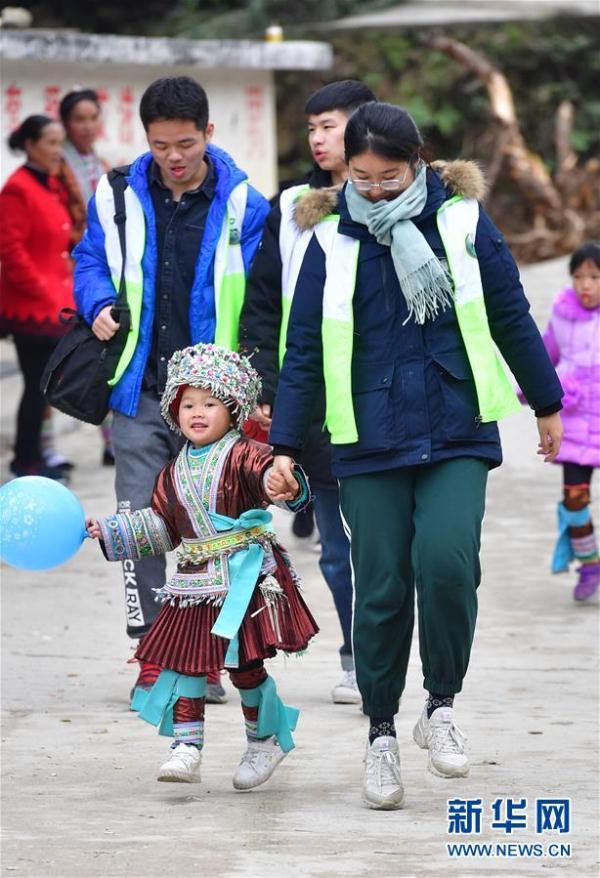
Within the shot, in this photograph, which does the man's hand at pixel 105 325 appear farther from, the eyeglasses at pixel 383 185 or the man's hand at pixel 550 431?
the man's hand at pixel 550 431

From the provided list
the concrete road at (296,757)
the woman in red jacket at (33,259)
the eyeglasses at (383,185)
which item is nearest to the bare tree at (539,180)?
the woman in red jacket at (33,259)

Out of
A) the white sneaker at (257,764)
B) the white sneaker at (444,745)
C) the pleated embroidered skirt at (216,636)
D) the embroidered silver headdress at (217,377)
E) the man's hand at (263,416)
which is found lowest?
the white sneaker at (257,764)

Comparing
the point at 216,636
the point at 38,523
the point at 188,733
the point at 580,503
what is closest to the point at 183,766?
the point at 188,733

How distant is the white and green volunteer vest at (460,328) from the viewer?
4934mm

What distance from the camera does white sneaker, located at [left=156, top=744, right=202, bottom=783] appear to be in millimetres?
5047

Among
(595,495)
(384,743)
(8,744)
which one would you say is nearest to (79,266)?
(8,744)

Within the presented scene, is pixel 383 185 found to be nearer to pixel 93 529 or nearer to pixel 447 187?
pixel 447 187

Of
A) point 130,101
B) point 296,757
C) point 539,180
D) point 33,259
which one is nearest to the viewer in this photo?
point 296,757

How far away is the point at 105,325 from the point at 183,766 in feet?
5.53

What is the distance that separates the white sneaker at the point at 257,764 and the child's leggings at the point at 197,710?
0.18ft

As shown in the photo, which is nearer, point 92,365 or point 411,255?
point 411,255

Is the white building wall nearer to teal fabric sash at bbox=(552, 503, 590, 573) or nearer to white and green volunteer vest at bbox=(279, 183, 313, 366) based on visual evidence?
teal fabric sash at bbox=(552, 503, 590, 573)

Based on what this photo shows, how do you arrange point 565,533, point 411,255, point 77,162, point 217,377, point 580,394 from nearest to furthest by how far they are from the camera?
point 411,255, point 217,377, point 580,394, point 565,533, point 77,162

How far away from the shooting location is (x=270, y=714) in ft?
17.1
